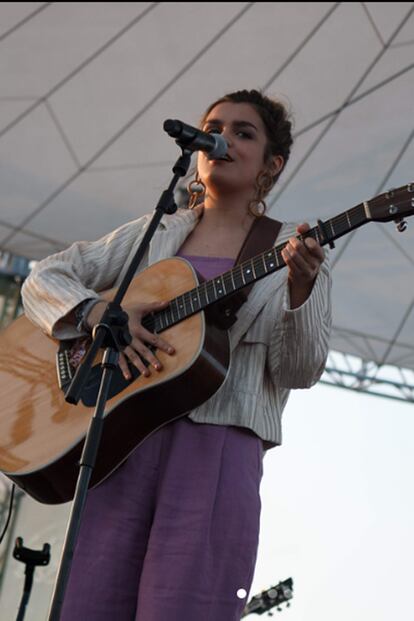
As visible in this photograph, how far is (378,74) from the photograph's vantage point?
6.51m

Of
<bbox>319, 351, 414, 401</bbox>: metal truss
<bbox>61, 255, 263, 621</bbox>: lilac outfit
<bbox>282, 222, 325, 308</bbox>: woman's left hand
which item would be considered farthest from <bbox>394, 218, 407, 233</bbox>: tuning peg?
<bbox>319, 351, 414, 401</bbox>: metal truss

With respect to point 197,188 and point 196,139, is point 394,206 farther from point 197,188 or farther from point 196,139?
point 197,188

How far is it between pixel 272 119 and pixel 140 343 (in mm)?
858

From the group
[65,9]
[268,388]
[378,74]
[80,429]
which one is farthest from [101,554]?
[378,74]

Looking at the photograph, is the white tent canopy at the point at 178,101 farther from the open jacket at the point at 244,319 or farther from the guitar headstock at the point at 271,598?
the open jacket at the point at 244,319

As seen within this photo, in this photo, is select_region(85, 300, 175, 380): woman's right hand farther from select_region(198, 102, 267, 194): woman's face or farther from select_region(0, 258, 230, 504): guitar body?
select_region(198, 102, 267, 194): woman's face

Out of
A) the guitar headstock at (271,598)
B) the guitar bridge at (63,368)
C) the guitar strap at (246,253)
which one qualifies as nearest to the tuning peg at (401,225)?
the guitar strap at (246,253)

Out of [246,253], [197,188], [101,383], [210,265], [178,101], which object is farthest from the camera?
[178,101]

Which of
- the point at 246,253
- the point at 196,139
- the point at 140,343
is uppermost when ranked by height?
the point at 196,139

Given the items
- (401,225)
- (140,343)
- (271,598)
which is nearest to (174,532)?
(140,343)

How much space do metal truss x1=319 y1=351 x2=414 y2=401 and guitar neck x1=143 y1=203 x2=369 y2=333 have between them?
→ 574 cm

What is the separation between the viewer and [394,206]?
2553mm

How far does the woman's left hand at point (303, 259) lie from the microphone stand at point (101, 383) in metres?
0.37

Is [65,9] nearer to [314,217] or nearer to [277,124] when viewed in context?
[314,217]
